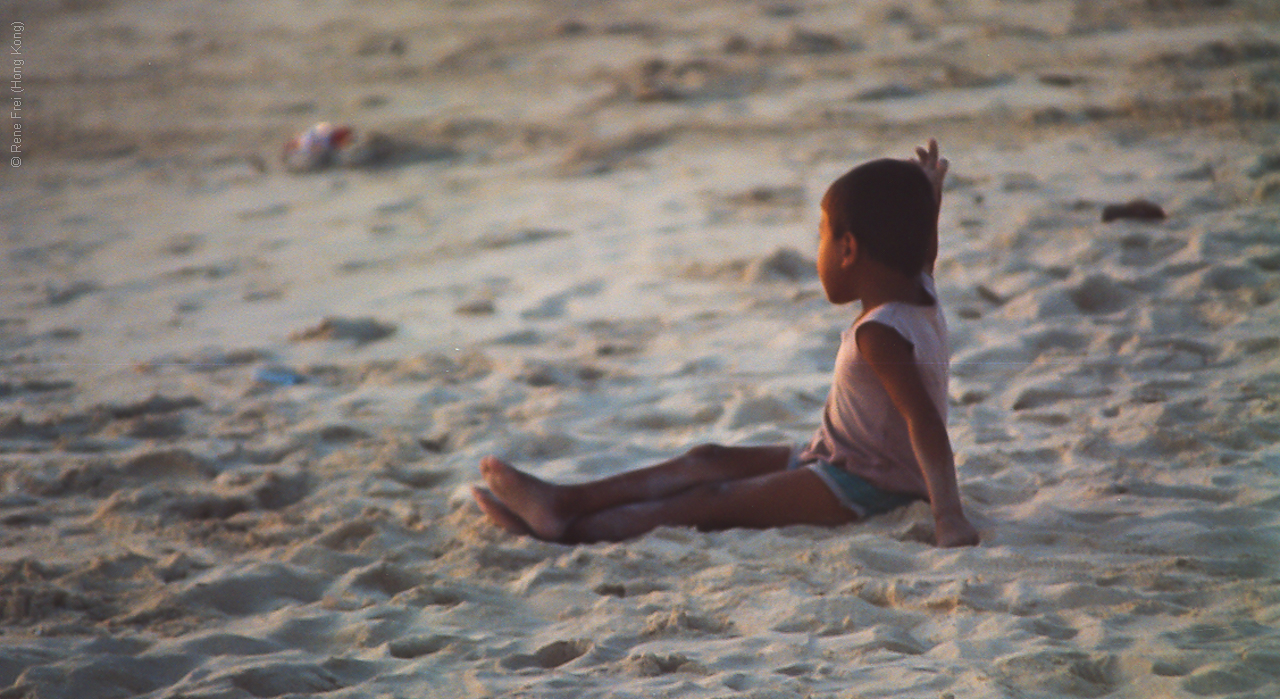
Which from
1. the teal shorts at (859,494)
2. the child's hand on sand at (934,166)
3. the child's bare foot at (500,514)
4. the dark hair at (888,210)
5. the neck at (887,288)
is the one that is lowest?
the child's bare foot at (500,514)

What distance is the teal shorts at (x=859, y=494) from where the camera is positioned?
276cm

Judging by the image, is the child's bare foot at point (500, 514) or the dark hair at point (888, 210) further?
the child's bare foot at point (500, 514)

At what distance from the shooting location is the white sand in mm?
2279

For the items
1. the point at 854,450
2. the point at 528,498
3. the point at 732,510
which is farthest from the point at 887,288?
the point at 528,498

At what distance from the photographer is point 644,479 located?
2.93 m

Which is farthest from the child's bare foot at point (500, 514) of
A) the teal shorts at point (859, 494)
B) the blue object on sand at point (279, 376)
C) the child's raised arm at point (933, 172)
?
the blue object on sand at point (279, 376)

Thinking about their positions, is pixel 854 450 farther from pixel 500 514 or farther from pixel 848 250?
pixel 500 514

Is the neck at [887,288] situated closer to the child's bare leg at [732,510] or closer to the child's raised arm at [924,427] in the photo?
the child's raised arm at [924,427]

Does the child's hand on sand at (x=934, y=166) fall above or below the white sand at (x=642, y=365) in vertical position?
above

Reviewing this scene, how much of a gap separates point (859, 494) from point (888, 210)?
2.10ft

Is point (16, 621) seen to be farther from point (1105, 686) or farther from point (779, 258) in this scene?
point (779, 258)

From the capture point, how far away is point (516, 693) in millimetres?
2105

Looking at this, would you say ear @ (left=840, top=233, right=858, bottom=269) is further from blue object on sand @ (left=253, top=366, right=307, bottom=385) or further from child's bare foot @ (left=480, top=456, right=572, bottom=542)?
blue object on sand @ (left=253, top=366, right=307, bottom=385)

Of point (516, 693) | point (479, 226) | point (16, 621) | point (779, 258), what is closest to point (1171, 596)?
point (516, 693)
